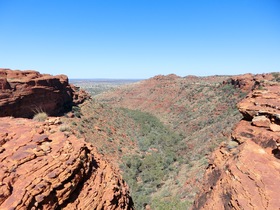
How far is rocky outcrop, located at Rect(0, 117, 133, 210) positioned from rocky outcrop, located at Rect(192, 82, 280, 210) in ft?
14.4

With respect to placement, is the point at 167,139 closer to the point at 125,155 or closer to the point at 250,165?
the point at 125,155

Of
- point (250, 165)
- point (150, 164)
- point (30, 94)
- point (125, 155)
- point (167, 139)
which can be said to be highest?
point (250, 165)

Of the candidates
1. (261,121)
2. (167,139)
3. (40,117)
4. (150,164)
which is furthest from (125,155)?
(261,121)

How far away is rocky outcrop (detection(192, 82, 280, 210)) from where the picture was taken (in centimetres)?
691

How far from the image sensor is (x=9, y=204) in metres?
6.41

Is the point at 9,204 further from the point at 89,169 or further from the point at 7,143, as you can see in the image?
the point at 89,169

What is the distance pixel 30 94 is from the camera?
27953 millimetres

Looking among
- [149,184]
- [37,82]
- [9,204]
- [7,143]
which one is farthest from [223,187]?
[37,82]

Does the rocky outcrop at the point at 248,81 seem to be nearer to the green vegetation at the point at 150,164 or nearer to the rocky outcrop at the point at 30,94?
the green vegetation at the point at 150,164

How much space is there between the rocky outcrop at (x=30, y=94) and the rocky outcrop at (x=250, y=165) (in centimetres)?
2275

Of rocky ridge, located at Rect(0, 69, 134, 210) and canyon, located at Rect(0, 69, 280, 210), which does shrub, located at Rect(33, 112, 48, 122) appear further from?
rocky ridge, located at Rect(0, 69, 134, 210)

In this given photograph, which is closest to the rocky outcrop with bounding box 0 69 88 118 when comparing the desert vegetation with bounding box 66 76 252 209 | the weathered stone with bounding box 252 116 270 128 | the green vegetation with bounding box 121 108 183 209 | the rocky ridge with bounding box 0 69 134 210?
the desert vegetation with bounding box 66 76 252 209

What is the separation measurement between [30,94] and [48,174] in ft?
74.9

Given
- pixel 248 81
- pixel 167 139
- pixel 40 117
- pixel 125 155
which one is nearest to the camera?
pixel 40 117
